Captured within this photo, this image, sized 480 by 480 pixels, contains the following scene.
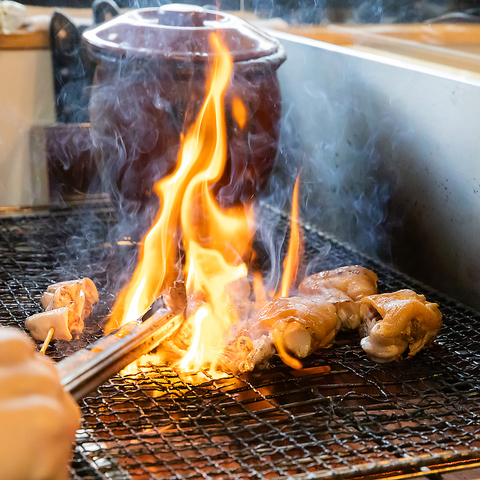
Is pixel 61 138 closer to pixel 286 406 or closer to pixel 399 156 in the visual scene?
pixel 399 156

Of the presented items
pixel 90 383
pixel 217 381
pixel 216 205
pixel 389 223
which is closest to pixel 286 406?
pixel 217 381

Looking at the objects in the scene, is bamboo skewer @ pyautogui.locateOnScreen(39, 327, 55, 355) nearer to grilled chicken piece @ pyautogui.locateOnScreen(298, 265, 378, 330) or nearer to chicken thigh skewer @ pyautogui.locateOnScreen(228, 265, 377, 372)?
chicken thigh skewer @ pyautogui.locateOnScreen(228, 265, 377, 372)

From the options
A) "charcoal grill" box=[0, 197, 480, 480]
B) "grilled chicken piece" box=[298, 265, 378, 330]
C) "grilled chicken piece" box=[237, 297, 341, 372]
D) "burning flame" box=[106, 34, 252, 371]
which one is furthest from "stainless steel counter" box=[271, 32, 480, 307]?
"grilled chicken piece" box=[237, 297, 341, 372]

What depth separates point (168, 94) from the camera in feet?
10.3

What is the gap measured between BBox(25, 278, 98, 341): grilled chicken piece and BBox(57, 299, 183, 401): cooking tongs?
1.20 feet

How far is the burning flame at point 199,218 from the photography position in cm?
298

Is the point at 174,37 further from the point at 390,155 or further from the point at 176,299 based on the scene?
the point at 176,299

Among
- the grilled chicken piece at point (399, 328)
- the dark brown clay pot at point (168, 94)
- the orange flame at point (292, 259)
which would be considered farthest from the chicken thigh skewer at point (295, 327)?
the dark brown clay pot at point (168, 94)

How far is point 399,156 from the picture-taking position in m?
3.34

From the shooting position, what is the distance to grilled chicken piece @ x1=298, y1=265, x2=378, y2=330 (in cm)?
257

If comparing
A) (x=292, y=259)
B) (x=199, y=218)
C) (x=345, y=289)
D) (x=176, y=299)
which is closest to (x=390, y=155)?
(x=292, y=259)

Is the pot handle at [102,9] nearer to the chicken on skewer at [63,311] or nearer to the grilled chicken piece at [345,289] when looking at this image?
the chicken on skewer at [63,311]

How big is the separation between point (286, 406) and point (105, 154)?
1824 mm

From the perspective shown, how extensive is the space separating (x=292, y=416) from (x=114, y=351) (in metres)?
0.61
